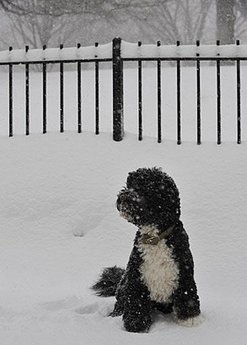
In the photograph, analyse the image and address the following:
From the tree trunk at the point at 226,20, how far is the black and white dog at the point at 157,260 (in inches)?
561

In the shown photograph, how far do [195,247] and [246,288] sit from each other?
0.78m

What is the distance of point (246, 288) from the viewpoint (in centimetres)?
479

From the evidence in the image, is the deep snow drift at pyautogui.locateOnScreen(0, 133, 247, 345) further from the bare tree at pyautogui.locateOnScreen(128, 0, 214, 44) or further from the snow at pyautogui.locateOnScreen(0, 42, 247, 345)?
the bare tree at pyautogui.locateOnScreen(128, 0, 214, 44)

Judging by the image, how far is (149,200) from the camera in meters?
3.35

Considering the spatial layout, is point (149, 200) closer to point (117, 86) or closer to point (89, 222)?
point (89, 222)

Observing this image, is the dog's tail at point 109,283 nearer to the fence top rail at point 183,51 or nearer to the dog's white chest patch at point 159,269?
the dog's white chest patch at point 159,269

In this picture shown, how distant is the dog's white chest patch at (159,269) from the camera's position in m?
3.45

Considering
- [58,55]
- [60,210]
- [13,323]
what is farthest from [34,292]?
[58,55]

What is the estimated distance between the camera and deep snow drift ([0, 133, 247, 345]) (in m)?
4.24

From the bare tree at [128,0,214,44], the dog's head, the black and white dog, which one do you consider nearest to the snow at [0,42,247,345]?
the black and white dog

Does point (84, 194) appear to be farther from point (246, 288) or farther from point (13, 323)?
point (13, 323)

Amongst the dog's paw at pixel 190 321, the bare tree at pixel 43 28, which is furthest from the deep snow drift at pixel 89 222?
the bare tree at pixel 43 28

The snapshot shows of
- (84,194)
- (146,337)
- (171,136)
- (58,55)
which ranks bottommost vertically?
(146,337)

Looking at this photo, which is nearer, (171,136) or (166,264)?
(166,264)
